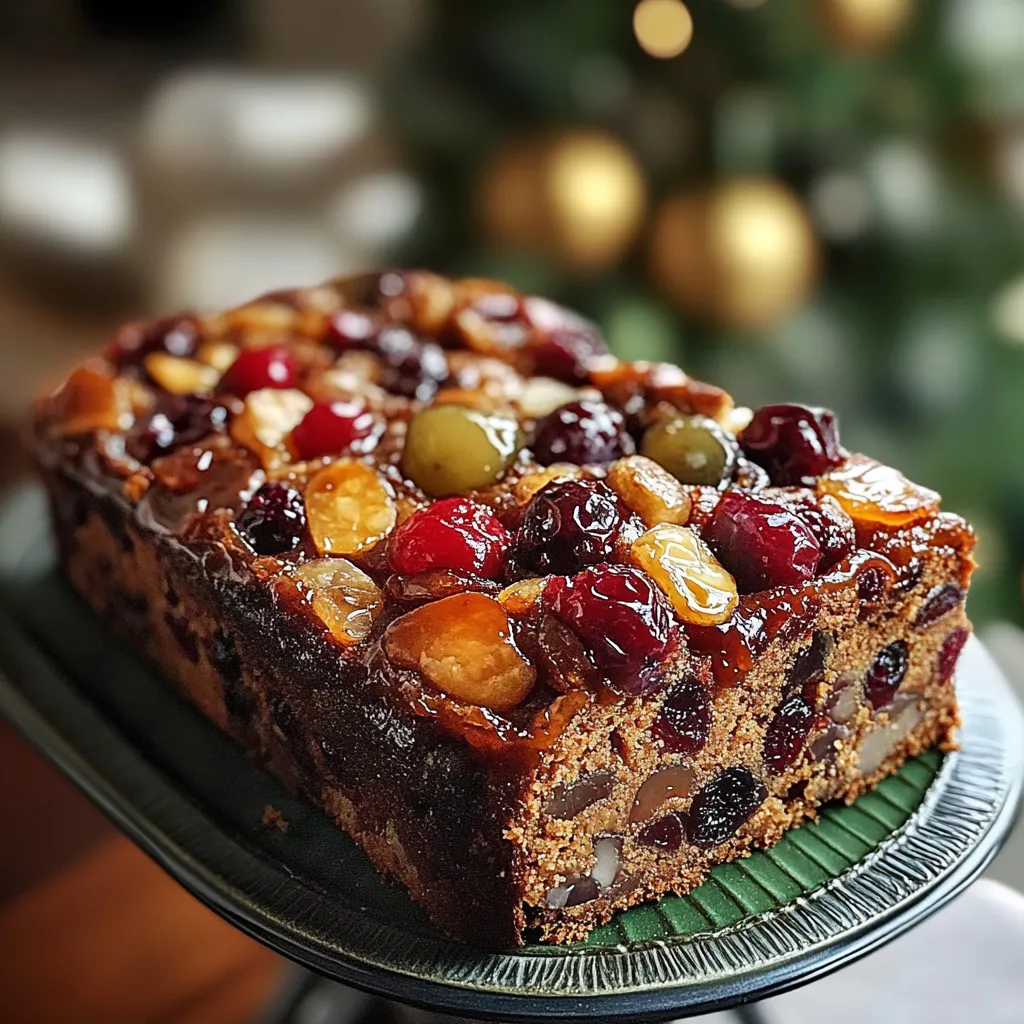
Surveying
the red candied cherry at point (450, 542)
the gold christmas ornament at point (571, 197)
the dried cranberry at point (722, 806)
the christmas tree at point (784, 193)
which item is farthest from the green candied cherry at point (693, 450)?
the gold christmas ornament at point (571, 197)

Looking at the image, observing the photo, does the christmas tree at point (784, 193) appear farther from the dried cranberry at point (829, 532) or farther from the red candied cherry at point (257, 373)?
the red candied cherry at point (257, 373)

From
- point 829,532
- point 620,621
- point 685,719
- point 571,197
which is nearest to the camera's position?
point 620,621

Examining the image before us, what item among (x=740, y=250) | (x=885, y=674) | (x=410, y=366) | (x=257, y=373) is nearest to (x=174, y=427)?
(x=257, y=373)

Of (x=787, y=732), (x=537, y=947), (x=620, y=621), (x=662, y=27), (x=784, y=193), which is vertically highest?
(x=662, y=27)

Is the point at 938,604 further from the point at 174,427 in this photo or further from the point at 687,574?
the point at 174,427

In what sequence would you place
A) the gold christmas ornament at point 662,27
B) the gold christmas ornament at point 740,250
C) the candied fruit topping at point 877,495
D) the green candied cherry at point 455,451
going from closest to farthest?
the candied fruit topping at point 877,495 → the green candied cherry at point 455,451 → the gold christmas ornament at point 662,27 → the gold christmas ornament at point 740,250

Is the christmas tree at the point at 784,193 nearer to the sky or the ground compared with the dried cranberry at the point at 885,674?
nearer to the sky
